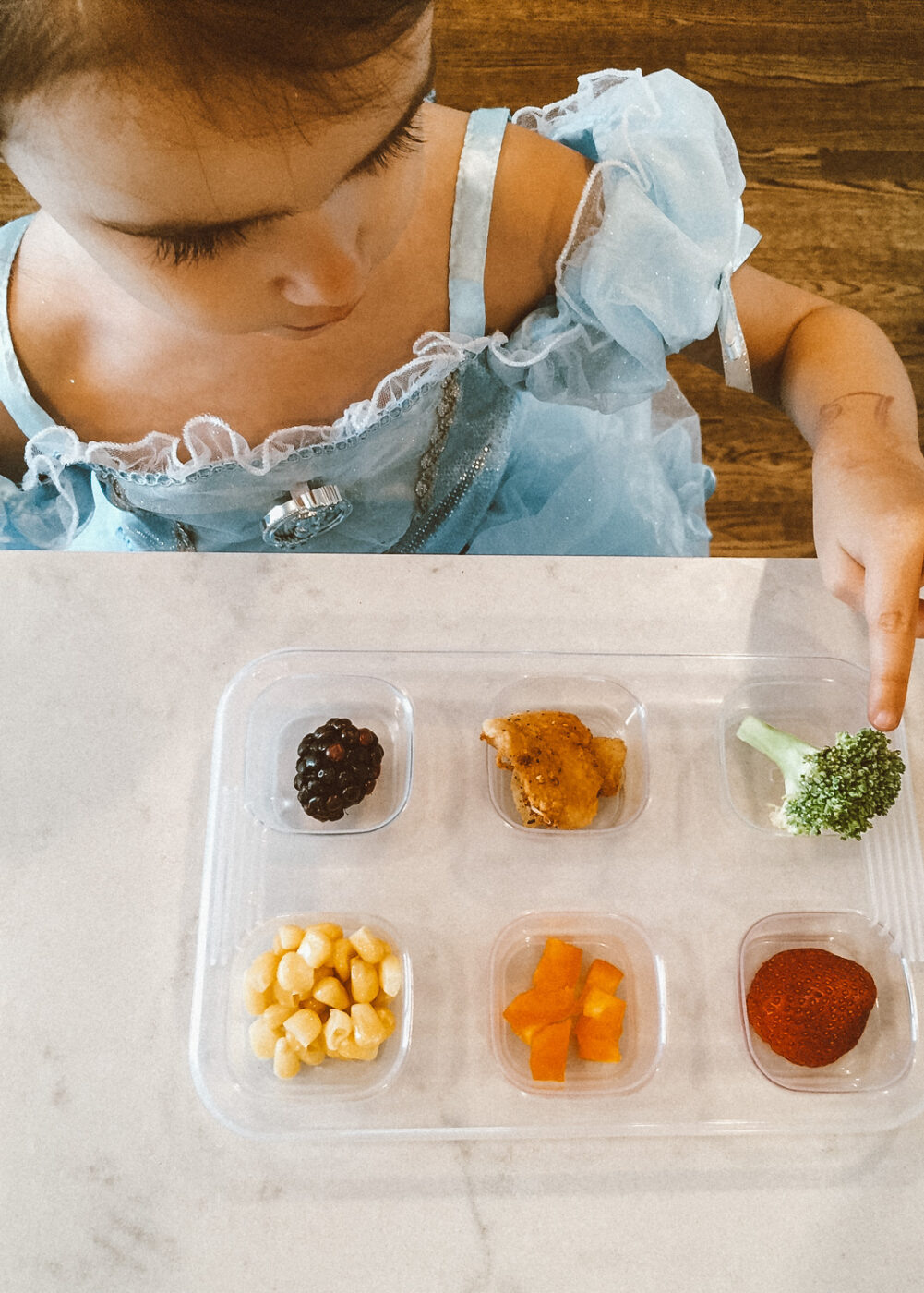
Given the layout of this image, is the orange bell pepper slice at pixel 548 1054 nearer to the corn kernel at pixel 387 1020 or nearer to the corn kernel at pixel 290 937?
the corn kernel at pixel 387 1020

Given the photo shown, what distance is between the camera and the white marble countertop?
80cm

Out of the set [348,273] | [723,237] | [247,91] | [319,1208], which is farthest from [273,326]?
[319,1208]

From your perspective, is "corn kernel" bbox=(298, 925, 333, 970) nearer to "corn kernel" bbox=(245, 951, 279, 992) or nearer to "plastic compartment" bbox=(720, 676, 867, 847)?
"corn kernel" bbox=(245, 951, 279, 992)

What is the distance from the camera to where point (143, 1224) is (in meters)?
0.80

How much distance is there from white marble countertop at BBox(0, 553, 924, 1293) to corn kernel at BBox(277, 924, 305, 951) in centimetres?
9

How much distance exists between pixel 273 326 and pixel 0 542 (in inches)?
19.7

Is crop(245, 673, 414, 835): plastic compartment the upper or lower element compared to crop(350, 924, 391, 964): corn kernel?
upper

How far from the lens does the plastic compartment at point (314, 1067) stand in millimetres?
840

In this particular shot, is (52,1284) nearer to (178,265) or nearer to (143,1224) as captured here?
(143,1224)

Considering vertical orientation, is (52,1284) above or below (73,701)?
below

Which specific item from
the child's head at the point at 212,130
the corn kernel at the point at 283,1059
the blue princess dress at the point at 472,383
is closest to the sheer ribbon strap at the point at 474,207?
the blue princess dress at the point at 472,383

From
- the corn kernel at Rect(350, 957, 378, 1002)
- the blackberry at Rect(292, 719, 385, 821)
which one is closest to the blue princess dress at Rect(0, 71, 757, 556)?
the blackberry at Rect(292, 719, 385, 821)

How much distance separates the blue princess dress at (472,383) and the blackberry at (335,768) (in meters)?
0.23

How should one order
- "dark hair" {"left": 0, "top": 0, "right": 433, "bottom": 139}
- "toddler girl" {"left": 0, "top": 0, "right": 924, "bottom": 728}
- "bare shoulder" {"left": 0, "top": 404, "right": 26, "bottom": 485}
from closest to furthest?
"dark hair" {"left": 0, "top": 0, "right": 433, "bottom": 139}, "toddler girl" {"left": 0, "top": 0, "right": 924, "bottom": 728}, "bare shoulder" {"left": 0, "top": 404, "right": 26, "bottom": 485}
